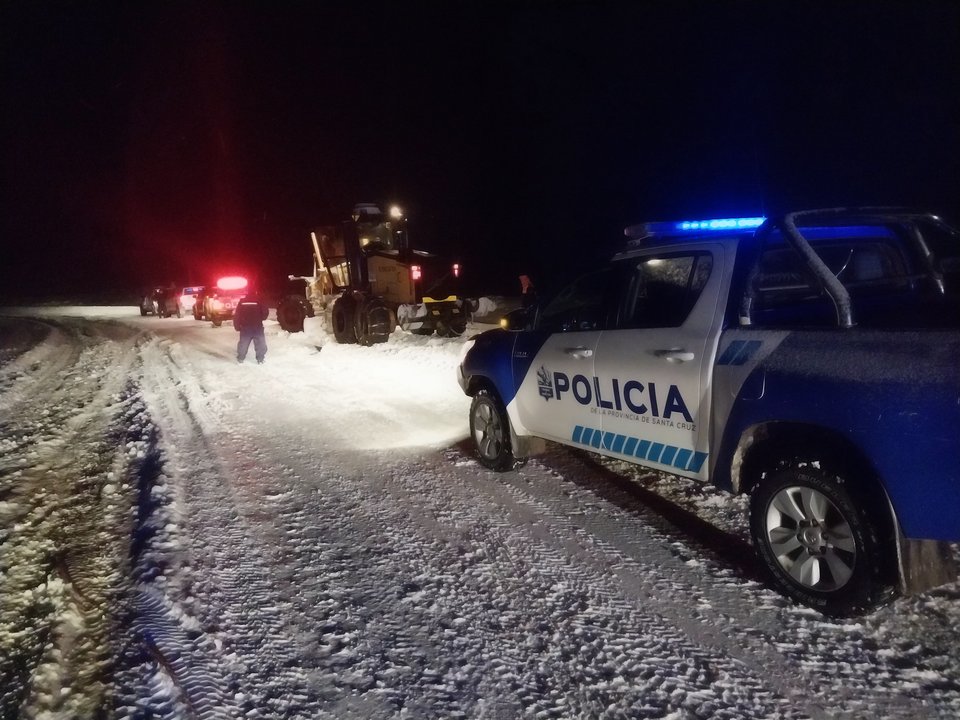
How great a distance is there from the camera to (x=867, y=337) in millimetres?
3232

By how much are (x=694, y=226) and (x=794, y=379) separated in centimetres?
141

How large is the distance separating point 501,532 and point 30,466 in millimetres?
5132

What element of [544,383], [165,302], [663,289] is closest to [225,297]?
[165,302]

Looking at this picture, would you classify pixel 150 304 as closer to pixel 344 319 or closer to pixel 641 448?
pixel 344 319

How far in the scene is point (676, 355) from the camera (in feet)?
13.8

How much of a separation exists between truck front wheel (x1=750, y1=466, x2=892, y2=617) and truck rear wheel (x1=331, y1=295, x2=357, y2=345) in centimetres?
1388

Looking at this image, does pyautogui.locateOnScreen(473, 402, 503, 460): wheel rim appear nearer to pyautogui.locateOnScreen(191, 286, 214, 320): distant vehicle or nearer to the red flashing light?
the red flashing light

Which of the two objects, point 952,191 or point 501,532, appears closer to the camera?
point 501,532

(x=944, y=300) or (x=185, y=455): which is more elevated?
(x=944, y=300)

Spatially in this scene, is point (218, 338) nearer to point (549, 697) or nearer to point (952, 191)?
point (549, 697)

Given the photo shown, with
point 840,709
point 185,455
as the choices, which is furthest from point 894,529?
point 185,455

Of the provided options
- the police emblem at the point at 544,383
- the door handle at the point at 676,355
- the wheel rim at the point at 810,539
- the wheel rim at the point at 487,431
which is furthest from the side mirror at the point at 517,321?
the wheel rim at the point at 810,539

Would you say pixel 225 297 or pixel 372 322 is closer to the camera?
pixel 372 322

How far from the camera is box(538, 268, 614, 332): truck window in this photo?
504cm
